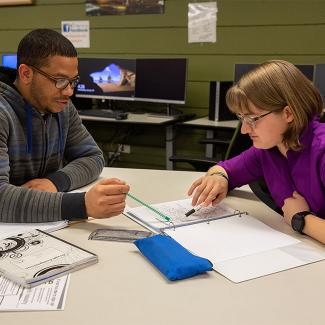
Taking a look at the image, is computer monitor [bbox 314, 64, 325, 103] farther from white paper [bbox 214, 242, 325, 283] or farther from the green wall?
white paper [bbox 214, 242, 325, 283]

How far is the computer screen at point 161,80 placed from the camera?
11.5 ft

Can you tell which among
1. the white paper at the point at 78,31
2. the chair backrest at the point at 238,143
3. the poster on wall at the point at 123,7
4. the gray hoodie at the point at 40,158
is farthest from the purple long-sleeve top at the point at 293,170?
the white paper at the point at 78,31

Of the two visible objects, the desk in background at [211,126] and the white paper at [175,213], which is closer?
the white paper at [175,213]

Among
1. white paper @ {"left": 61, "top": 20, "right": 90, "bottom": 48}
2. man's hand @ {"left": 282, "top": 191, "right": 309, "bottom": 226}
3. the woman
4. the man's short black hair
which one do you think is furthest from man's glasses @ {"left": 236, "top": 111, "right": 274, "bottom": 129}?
white paper @ {"left": 61, "top": 20, "right": 90, "bottom": 48}

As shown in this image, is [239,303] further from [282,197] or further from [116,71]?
[116,71]

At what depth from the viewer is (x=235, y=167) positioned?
1.40m

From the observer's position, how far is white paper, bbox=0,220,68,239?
1.05 m

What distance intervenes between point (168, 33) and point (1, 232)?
9.96ft

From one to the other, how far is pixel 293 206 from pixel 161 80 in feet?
8.69

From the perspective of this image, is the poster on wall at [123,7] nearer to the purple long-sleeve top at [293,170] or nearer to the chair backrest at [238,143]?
the chair backrest at [238,143]

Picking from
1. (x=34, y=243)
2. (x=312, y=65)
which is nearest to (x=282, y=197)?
(x=34, y=243)

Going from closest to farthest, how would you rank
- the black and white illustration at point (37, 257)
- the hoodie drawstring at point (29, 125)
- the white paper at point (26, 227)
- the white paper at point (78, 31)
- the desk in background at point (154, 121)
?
the black and white illustration at point (37, 257), the white paper at point (26, 227), the hoodie drawstring at point (29, 125), the desk in background at point (154, 121), the white paper at point (78, 31)

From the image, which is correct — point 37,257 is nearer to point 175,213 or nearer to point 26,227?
point 26,227

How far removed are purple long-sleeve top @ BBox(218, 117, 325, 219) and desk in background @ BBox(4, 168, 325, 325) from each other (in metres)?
0.27
